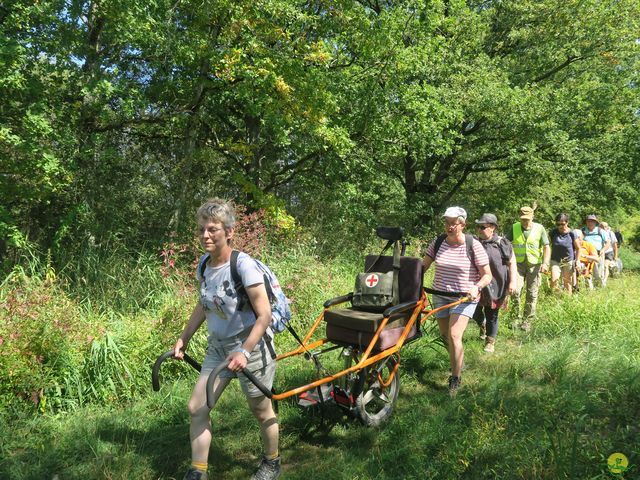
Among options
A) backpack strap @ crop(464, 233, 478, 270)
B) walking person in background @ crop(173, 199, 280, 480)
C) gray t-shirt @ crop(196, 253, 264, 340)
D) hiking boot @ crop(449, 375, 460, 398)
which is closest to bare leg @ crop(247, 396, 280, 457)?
walking person in background @ crop(173, 199, 280, 480)

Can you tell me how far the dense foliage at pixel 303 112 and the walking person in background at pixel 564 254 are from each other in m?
4.57

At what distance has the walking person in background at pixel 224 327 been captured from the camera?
292 centimetres

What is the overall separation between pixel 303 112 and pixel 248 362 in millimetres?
7302

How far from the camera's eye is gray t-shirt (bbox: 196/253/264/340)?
299 centimetres

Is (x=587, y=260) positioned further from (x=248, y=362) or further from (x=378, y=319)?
(x=248, y=362)

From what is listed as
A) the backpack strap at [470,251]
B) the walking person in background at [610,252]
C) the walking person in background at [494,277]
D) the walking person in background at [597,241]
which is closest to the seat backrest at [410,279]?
the backpack strap at [470,251]

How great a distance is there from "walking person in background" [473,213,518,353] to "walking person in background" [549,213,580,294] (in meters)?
2.79

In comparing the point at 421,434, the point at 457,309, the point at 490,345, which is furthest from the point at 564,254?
the point at 421,434

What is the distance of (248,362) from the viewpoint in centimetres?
310


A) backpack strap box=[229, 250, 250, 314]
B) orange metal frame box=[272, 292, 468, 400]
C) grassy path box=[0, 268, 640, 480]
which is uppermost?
backpack strap box=[229, 250, 250, 314]

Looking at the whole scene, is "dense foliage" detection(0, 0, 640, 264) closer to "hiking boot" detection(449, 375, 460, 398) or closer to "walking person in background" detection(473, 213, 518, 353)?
"walking person in background" detection(473, 213, 518, 353)

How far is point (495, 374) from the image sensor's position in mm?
5004

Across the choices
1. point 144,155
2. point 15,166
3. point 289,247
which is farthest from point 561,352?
point 144,155

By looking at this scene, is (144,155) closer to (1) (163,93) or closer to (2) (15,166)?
(1) (163,93)
